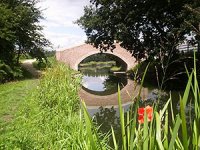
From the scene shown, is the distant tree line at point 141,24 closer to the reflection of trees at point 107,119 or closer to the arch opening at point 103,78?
the arch opening at point 103,78

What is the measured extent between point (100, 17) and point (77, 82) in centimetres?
1229

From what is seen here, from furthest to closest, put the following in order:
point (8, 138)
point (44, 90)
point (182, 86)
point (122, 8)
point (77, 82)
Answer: point (122, 8) → point (182, 86) → point (77, 82) → point (44, 90) → point (8, 138)

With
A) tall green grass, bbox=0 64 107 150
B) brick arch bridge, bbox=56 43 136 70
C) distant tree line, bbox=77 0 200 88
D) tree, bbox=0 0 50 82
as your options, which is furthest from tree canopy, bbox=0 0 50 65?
brick arch bridge, bbox=56 43 136 70

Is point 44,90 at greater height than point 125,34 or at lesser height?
lesser

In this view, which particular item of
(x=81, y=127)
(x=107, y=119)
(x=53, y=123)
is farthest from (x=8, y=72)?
(x=81, y=127)

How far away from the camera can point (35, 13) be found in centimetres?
2283

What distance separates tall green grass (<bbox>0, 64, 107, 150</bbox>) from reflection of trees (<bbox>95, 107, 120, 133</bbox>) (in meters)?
0.92

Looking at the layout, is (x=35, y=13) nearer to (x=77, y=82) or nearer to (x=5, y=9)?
(x=5, y=9)

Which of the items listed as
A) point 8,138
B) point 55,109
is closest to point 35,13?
point 55,109

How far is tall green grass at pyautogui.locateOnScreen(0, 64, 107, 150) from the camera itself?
17.2 feet

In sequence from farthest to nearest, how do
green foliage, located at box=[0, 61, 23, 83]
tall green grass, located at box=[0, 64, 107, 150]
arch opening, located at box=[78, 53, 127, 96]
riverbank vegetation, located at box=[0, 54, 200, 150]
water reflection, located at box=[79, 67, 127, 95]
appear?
arch opening, located at box=[78, 53, 127, 96], water reflection, located at box=[79, 67, 127, 95], green foliage, located at box=[0, 61, 23, 83], tall green grass, located at box=[0, 64, 107, 150], riverbank vegetation, located at box=[0, 54, 200, 150]

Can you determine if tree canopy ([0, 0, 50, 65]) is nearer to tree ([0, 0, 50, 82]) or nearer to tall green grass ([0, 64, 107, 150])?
tree ([0, 0, 50, 82])

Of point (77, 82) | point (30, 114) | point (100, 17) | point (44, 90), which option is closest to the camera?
point (30, 114)

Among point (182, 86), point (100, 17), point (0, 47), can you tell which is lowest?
point (182, 86)
